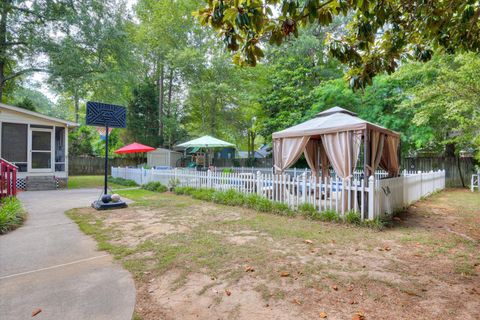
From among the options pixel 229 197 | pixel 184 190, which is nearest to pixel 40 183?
pixel 184 190

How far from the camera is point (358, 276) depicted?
3018mm

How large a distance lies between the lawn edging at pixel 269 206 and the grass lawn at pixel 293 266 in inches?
9.5

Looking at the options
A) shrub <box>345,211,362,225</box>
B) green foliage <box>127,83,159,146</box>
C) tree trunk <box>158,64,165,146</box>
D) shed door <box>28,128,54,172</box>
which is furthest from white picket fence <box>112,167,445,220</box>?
tree trunk <box>158,64,165,146</box>

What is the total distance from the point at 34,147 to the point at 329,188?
508 inches

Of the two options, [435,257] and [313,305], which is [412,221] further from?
[313,305]

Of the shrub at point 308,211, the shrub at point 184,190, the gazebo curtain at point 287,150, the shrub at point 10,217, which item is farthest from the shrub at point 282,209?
the shrub at point 10,217

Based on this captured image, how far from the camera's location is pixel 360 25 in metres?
3.54

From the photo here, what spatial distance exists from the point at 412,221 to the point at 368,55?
155 inches

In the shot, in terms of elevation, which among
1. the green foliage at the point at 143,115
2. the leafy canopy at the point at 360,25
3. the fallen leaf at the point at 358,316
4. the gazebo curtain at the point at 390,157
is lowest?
the fallen leaf at the point at 358,316

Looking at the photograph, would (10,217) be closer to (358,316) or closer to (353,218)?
(358,316)

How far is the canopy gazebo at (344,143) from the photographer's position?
19.6ft

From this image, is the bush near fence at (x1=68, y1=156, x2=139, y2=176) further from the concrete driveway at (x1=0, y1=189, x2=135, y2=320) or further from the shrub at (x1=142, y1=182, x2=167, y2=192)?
the concrete driveway at (x1=0, y1=189, x2=135, y2=320)

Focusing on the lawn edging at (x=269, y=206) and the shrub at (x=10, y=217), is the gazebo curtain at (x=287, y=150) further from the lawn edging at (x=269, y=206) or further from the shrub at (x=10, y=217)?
the shrub at (x=10, y=217)

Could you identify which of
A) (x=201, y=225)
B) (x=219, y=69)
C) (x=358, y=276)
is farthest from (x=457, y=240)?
(x=219, y=69)
